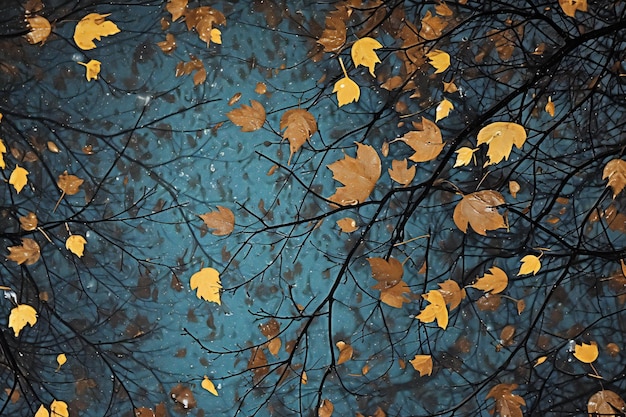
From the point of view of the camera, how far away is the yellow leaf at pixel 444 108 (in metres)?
1.03

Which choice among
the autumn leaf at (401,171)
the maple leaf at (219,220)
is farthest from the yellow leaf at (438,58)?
the maple leaf at (219,220)

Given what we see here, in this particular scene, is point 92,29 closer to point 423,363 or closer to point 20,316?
point 20,316

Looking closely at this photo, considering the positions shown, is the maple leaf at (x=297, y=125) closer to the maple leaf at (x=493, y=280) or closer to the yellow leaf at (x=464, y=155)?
the yellow leaf at (x=464, y=155)

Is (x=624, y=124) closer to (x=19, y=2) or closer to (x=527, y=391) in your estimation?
(x=527, y=391)

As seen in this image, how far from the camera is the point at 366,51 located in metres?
1.02

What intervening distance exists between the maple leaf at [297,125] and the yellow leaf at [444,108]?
0.20 meters

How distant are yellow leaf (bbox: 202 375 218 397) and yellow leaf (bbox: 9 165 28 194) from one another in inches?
17.2

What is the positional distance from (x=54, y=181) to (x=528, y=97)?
782 millimetres

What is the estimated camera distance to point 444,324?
3.45 feet

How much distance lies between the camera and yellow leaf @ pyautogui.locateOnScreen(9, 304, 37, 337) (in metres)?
1.08

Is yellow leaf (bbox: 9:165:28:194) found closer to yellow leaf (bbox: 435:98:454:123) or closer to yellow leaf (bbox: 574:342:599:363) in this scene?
yellow leaf (bbox: 435:98:454:123)

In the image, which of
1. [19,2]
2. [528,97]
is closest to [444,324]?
[528,97]

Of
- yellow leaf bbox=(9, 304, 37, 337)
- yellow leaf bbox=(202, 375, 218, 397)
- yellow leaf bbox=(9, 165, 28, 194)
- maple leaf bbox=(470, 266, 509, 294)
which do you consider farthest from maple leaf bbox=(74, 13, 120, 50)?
maple leaf bbox=(470, 266, 509, 294)

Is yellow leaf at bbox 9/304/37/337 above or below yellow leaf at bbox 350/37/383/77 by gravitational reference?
below
